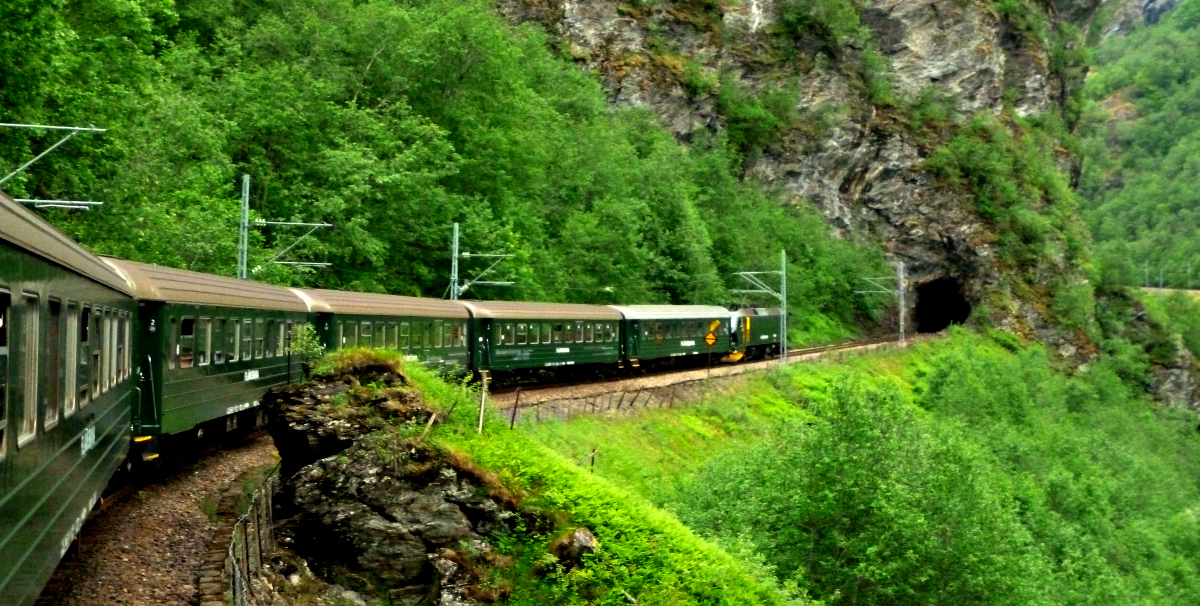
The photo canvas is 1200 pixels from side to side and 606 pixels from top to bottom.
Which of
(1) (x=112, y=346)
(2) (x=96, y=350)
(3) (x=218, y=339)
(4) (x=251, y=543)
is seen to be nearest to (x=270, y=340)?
(3) (x=218, y=339)

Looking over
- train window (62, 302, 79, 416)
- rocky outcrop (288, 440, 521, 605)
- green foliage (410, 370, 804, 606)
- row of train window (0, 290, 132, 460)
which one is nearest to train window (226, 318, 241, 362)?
green foliage (410, 370, 804, 606)

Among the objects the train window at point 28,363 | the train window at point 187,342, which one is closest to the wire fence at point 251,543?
the train window at point 187,342

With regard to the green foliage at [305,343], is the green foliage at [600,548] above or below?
below

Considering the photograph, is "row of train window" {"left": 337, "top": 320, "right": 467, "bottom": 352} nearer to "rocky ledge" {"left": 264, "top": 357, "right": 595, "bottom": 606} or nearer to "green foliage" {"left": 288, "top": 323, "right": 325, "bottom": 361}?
"green foliage" {"left": 288, "top": 323, "right": 325, "bottom": 361}

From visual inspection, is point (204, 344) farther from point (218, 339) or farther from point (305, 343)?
point (305, 343)

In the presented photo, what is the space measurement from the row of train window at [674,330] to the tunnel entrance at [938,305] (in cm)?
4689

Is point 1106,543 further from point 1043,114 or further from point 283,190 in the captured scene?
point 1043,114

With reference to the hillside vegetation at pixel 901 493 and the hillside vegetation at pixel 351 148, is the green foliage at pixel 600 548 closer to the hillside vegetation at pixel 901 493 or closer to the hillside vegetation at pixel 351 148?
the hillside vegetation at pixel 901 493

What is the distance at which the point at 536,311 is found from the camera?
122 feet

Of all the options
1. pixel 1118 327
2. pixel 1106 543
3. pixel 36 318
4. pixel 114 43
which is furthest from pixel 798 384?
pixel 1118 327

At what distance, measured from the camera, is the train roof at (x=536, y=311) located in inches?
1352

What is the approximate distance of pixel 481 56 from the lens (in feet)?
172

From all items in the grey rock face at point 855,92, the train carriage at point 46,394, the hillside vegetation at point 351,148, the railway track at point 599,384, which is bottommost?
the railway track at point 599,384

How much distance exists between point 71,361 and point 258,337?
11.1m
